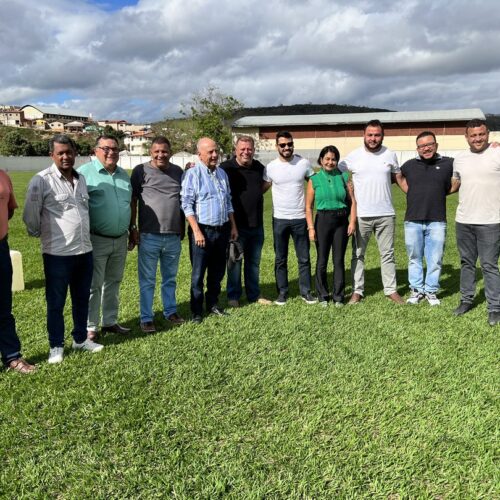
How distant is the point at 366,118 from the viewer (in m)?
49.3

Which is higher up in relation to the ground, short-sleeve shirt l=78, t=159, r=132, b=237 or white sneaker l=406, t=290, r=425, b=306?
short-sleeve shirt l=78, t=159, r=132, b=237

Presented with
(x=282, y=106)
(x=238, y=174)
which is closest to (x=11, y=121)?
(x=282, y=106)

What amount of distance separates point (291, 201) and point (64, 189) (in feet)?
8.72

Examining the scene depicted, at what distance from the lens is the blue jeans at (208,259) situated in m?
4.98

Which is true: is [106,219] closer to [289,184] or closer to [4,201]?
[4,201]

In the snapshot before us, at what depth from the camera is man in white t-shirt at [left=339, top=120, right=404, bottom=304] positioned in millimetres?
5453

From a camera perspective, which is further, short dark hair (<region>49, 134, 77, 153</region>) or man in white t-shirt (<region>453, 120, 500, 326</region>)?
man in white t-shirt (<region>453, 120, 500, 326</region>)

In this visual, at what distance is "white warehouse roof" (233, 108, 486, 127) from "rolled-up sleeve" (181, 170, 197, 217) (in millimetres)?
45676

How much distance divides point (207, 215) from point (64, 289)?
64.0 inches

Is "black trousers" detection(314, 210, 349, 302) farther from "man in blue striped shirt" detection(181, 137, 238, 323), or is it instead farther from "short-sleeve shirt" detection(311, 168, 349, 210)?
"man in blue striped shirt" detection(181, 137, 238, 323)

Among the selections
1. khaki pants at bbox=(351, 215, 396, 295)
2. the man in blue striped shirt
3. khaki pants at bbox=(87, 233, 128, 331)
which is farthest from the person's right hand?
khaki pants at bbox=(351, 215, 396, 295)

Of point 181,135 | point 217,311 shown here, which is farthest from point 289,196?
point 181,135

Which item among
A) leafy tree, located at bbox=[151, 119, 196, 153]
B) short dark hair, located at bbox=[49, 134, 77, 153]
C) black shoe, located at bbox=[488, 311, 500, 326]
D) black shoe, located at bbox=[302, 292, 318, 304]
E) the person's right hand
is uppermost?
leafy tree, located at bbox=[151, 119, 196, 153]

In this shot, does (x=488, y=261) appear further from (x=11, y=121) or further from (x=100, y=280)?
(x=11, y=121)
